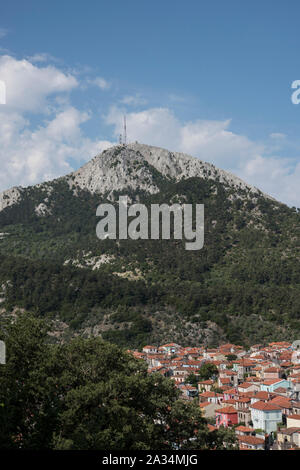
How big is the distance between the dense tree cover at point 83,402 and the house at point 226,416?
697 inches

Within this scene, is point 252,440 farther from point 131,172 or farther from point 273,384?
point 131,172

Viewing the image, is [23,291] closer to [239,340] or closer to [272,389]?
[239,340]

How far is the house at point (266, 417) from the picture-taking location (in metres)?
37.4

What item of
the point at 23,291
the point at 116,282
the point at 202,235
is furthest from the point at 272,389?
the point at 202,235

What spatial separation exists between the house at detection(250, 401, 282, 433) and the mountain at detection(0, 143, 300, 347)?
32554 mm

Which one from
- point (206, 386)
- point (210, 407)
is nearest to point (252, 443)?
point (210, 407)

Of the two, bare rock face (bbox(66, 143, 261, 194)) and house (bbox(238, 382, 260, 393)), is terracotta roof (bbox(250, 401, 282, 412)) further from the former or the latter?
bare rock face (bbox(66, 143, 261, 194))

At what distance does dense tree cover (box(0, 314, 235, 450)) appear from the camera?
1636 cm

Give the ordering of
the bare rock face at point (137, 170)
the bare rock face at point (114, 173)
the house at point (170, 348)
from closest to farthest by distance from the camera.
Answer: the house at point (170, 348) → the bare rock face at point (137, 170) → the bare rock face at point (114, 173)

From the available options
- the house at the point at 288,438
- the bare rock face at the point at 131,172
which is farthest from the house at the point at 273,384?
the bare rock face at the point at 131,172

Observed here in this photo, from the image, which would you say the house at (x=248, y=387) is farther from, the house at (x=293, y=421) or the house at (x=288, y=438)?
the house at (x=288, y=438)

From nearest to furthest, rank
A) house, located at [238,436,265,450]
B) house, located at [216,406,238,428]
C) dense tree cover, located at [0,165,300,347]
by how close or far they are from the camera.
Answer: house, located at [238,436,265,450]
house, located at [216,406,238,428]
dense tree cover, located at [0,165,300,347]

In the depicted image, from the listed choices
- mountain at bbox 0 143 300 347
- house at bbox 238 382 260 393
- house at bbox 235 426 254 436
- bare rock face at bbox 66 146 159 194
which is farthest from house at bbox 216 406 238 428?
bare rock face at bbox 66 146 159 194

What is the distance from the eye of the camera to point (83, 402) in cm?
1806
